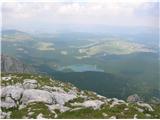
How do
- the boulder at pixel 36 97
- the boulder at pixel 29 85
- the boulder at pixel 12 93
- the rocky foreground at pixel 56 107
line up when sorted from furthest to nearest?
1. the boulder at pixel 29 85
2. the boulder at pixel 12 93
3. the boulder at pixel 36 97
4. the rocky foreground at pixel 56 107

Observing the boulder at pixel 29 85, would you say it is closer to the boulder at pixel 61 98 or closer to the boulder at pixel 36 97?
the boulder at pixel 36 97

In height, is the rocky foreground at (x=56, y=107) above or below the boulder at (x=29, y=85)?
below

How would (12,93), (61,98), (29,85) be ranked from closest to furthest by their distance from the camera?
(12,93) < (61,98) < (29,85)

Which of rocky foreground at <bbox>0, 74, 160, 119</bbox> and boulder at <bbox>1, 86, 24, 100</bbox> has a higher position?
boulder at <bbox>1, 86, 24, 100</bbox>

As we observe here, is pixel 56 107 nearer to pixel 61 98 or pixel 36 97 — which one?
pixel 36 97

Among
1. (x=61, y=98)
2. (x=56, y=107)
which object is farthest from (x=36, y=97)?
(x=56, y=107)

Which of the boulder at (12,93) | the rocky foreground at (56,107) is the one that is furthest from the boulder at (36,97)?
the boulder at (12,93)

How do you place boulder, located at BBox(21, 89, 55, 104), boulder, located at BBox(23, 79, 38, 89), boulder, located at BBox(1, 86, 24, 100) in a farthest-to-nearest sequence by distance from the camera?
boulder, located at BBox(23, 79, 38, 89) < boulder, located at BBox(1, 86, 24, 100) < boulder, located at BBox(21, 89, 55, 104)

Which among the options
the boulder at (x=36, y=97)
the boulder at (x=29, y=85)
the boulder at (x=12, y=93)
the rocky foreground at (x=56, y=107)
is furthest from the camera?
the boulder at (x=29, y=85)

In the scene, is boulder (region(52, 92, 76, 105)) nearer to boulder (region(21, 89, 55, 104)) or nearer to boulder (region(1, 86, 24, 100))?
boulder (region(21, 89, 55, 104))

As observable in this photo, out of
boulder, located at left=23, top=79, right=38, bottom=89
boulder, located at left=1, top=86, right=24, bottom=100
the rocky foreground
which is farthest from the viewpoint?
boulder, located at left=23, top=79, right=38, bottom=89

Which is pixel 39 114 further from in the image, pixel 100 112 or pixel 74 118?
pixel 100 112

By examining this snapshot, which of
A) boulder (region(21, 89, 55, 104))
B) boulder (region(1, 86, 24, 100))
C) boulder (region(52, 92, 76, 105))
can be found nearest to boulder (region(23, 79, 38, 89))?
boulder (region(1, 86, 24, 100))
